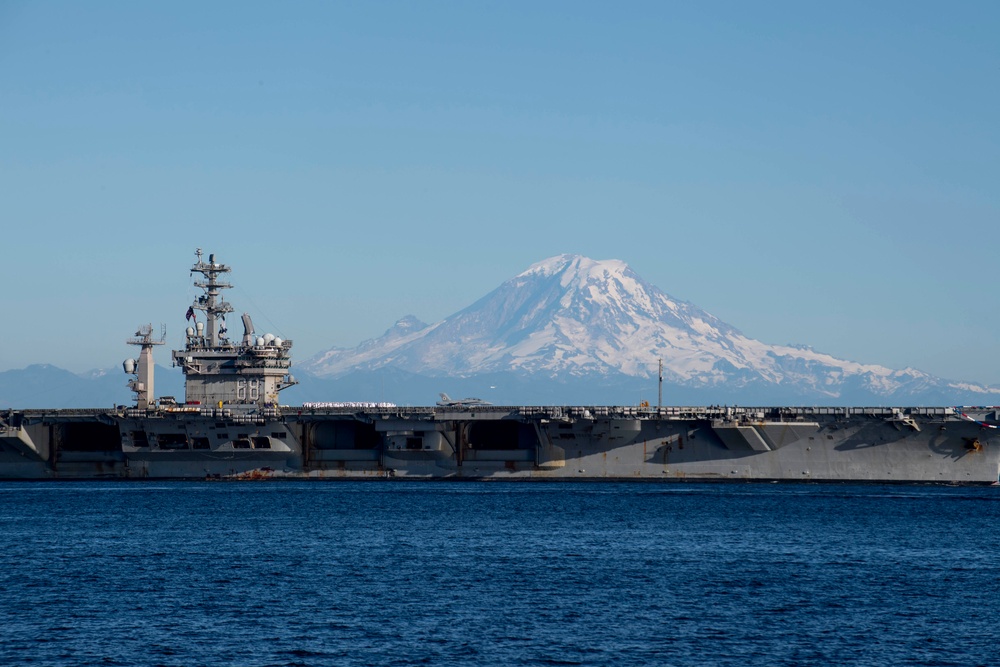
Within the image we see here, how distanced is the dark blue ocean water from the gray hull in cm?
343

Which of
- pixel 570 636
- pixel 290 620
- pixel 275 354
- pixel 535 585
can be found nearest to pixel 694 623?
pixel 570 636

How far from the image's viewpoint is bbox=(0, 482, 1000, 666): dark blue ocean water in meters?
21.8

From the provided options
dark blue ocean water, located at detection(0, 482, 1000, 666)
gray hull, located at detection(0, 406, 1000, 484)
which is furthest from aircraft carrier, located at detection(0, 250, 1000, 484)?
dark blue ocean water, located at detection(0, 482, 1000, 666)

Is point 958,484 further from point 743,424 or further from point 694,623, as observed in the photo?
point 694,623

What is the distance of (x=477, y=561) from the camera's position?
3091 cm

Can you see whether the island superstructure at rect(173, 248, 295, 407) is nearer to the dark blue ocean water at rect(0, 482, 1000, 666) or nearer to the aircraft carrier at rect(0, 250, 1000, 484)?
the aircraft carrier at rect(0, 250, 1000, 484)

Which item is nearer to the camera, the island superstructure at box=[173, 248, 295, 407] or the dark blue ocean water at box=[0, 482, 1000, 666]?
the dark blue ocean water at box=[0, 482, 1000, 666]

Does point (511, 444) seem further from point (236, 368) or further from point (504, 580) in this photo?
point (504, 580)

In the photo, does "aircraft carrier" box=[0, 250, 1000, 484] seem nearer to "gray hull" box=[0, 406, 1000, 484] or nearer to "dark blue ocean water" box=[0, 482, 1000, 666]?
"gray hull" box=[0, 406, 1000, 484]

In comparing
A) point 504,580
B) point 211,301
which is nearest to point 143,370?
point 211,301

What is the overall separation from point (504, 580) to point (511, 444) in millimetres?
25124

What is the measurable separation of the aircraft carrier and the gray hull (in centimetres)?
5

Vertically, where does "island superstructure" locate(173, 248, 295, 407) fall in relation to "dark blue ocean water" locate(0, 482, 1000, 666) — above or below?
above

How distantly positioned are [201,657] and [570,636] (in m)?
6.10
